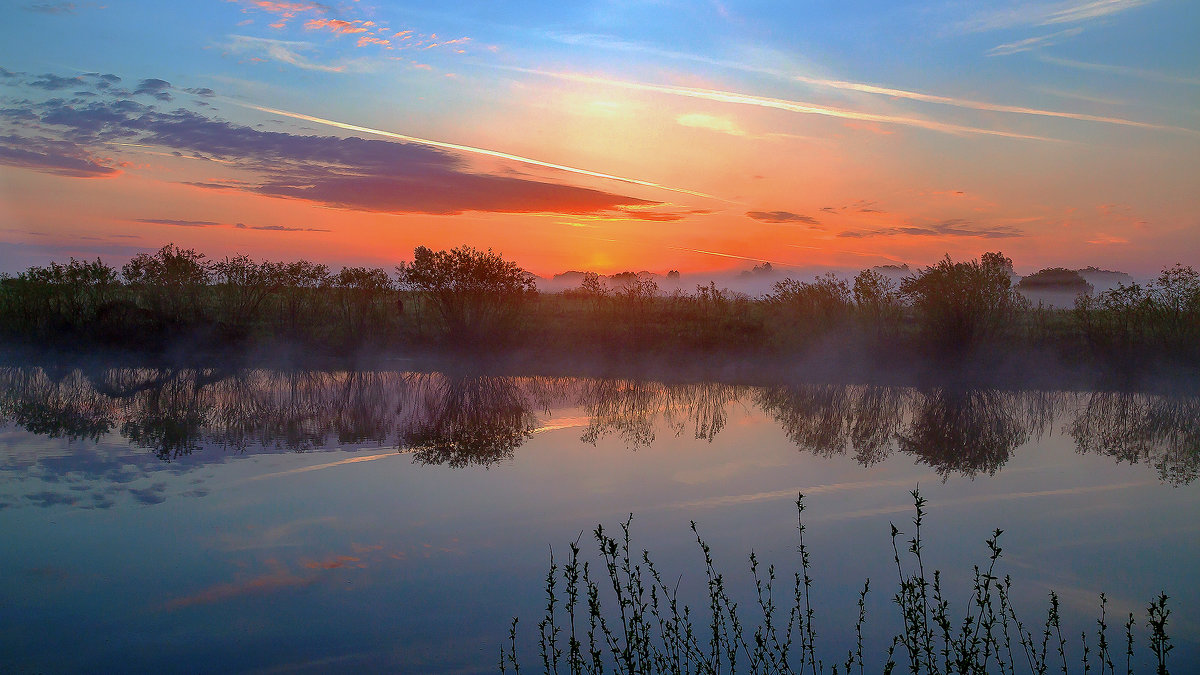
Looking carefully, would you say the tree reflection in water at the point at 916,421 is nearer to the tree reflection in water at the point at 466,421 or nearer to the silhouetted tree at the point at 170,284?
the tree reflection in water at the point at 466,421

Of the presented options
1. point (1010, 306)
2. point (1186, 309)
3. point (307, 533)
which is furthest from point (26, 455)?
point (1186, 309)

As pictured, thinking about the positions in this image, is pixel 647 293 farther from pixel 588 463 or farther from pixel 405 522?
pixel 405 522

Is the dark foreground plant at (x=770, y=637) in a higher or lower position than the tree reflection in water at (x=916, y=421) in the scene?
lower

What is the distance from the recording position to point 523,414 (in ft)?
44.2

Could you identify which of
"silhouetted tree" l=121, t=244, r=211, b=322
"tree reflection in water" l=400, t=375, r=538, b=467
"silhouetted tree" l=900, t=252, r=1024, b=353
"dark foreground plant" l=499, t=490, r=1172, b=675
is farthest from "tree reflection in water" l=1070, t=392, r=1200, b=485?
"silhouetted tree" l=121, t=244, r=211, b=322

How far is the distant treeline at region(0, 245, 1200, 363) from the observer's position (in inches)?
790

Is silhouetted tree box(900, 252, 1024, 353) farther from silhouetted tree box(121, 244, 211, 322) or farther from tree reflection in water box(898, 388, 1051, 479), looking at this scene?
silhouetted tree box(121, 244, 211, 322)

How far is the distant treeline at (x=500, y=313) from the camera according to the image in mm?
20078

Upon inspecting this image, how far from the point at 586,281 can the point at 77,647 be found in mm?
19310

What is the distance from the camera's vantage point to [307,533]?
704 cm

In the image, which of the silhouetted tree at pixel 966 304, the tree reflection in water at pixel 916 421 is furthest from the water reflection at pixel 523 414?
the silhouetted tree at pixel 966 304

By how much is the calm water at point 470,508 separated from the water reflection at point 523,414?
9 centimetres

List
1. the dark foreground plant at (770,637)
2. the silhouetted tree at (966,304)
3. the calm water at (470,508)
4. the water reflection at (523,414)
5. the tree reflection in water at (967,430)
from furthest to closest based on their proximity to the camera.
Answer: the silhouetted tree at (966,304) → the water reflection at (523,414) → the tree reflection in water at (967,430) → the calm water at (470,508) → the dark foreground plant at (770,637)

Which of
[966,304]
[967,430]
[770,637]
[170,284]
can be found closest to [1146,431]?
[967,430]
